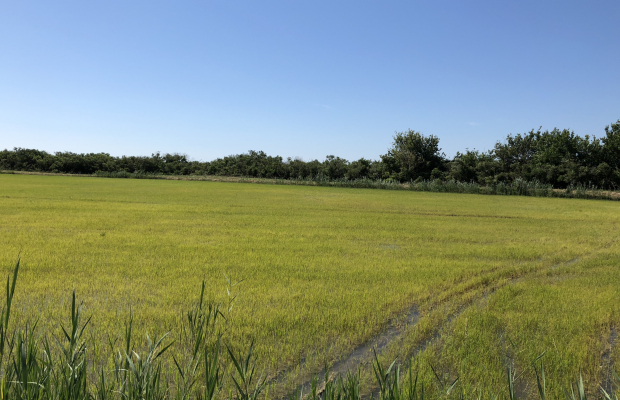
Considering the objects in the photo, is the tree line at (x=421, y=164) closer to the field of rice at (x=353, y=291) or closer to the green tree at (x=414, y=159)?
the green tree at (x=414, y=159)

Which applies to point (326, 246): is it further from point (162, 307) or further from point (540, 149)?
point (540, 149)

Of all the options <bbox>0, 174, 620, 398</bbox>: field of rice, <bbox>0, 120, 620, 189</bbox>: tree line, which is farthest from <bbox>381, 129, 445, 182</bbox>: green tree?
<bbox>0, 174, 620, 398</bbox>: field of rice

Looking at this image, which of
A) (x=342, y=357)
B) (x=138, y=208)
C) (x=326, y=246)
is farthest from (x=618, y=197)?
(x=342, y=357)

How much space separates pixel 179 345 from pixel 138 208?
13.6 metres

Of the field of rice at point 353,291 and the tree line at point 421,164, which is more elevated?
the tree line at point 421,164

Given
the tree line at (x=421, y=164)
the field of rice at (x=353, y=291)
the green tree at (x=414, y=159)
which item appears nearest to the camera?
the field of rice at (x=353, y=291)

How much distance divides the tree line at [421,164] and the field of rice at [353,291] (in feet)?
110

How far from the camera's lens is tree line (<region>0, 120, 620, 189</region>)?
39.8m

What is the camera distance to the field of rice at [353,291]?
12.1 feet

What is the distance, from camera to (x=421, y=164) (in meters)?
53.4

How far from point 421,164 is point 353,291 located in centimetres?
5014

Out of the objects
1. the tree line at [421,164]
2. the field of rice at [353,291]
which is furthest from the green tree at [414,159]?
the field of rice at [353,291]

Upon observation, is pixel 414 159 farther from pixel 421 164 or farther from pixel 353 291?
pixel 353 291

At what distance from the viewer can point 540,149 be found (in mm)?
47812
